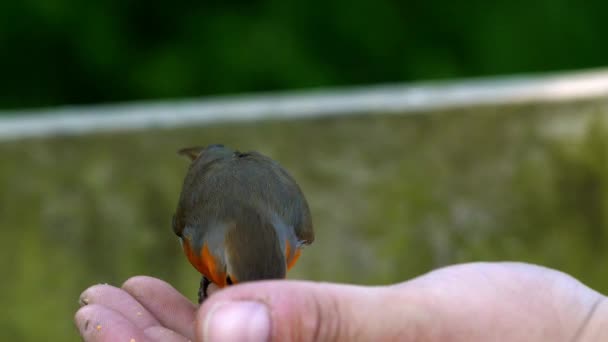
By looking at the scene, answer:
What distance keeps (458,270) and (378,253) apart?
220 centimetres

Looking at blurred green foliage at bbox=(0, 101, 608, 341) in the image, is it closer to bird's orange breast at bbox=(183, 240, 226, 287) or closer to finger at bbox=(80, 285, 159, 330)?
bird's orange breast at bbox=(183, 240, 226, 287)

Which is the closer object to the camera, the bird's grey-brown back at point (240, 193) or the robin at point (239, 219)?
the robin at point (239, 219)

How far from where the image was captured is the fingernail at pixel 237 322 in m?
1.89

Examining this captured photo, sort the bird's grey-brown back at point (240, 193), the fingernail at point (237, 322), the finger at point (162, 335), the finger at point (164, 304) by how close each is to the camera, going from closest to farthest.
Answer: the fingernail at point (237, 322) < the finger at point (162, 335) < the finger at point (164, 304) < the bird's grey-brown back at point (240, 193)

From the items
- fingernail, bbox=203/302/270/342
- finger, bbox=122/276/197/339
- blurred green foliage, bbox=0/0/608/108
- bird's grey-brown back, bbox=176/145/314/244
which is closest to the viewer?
fingernail, bbox=203/302/270/342

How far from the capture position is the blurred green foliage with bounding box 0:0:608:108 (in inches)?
226

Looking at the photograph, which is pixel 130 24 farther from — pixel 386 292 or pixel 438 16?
pixel 386 292

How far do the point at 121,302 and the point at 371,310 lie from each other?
2.73ft

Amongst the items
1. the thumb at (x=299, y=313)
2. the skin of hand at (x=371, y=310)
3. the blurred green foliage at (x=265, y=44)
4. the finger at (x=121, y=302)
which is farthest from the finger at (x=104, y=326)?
the blurred green foliage at (x=265, y=44)

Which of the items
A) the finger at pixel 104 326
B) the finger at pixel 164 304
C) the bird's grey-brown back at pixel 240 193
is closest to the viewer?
the finger at pixel 104 326

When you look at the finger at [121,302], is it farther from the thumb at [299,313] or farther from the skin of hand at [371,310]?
the thumb at [299,313]

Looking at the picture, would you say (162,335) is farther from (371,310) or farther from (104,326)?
(371,310)

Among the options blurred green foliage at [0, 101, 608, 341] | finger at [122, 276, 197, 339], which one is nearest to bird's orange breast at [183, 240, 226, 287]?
finger at [122, 276, 197, 339]

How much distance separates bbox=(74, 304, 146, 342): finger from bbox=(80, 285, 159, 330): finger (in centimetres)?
11
